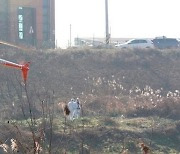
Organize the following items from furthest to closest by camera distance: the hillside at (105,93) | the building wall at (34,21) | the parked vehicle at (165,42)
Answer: the parked vehicle at (165,42) → the building wall at (34,21) → the hillside at (105,93)

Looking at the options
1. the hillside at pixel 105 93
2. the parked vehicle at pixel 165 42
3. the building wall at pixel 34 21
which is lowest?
the hillside at pixel 105 93

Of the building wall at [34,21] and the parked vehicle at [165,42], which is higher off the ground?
the building wall at [34,21]

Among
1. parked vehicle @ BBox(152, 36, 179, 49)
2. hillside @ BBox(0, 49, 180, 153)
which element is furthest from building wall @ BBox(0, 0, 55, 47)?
parked vehicle @ BBox(152, 36, 179, 49)

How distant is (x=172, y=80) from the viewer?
34062mm

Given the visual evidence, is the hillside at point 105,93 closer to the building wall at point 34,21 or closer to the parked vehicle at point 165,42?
the building wall at point 34,21

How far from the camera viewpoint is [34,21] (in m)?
43.2

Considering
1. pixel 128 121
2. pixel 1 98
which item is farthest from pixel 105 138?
pixel 1 98

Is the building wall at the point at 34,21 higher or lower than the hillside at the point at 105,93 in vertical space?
higher

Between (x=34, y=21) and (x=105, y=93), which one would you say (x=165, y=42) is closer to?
(x=34, y=21)

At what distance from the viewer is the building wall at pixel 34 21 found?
41.1 metres

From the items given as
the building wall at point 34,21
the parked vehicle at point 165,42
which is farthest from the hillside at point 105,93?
the parked vehicle at point 165,42

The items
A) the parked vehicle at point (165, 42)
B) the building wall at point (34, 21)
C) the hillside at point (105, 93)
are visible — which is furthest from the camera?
the parked vehicle at point (165, 42)

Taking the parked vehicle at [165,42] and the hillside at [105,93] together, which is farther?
the parked vehicle at [165,42]

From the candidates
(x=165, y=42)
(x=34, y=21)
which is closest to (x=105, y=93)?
(x=34, y=21)
